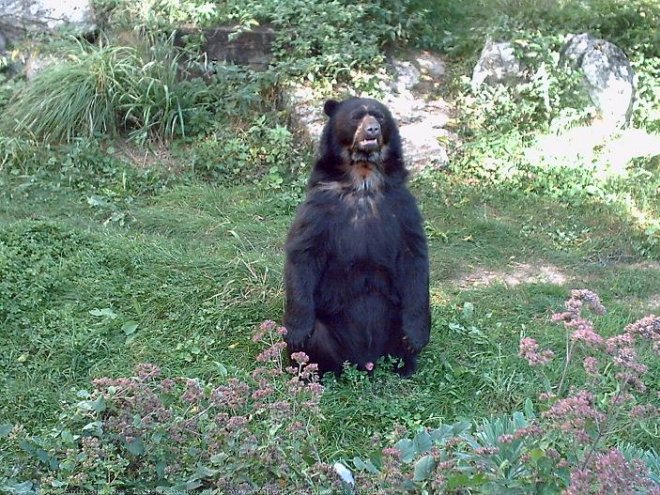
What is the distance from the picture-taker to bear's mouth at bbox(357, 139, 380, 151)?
500cm

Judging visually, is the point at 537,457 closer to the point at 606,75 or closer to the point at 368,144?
the point at 368,144

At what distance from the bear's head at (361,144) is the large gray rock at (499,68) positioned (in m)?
4.37

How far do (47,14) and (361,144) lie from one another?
19.9 feet

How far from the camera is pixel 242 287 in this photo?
606cm

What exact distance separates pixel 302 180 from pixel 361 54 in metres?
1.78

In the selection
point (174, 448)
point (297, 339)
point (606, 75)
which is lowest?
point (297, 339)

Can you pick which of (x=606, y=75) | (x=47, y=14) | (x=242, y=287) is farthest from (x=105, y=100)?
(x=606, y=75)

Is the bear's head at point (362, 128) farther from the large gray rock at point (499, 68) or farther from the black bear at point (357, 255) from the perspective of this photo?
the large gray rock at point (499, 68)

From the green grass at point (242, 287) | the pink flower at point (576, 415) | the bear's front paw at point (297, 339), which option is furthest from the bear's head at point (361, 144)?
the pink flower at point (576, 415)

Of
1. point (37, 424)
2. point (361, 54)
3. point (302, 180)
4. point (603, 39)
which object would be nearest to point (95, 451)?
point (37, 424)

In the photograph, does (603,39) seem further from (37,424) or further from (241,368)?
(37,424)

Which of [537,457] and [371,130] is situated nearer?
[537,457]

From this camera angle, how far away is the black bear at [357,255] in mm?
5023

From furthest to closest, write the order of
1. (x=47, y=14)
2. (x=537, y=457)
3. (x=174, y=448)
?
(x=47, y=14) → (x=174, y=448) → (x=537, y=457)
